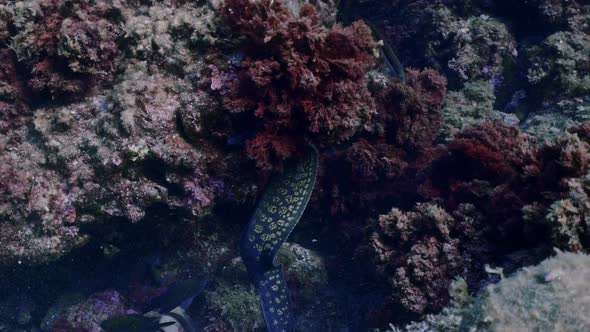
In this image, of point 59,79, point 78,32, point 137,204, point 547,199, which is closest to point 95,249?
point 137,204

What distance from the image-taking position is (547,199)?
389 centimetres

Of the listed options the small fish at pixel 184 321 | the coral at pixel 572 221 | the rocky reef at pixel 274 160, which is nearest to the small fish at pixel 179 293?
the small fish at pixel 184 321

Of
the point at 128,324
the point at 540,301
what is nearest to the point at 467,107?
the point at 540,301

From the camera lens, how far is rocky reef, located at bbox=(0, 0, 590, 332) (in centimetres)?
431

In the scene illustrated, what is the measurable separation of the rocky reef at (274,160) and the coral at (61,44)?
20 millimetres

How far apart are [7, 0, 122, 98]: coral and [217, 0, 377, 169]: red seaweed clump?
1.73m

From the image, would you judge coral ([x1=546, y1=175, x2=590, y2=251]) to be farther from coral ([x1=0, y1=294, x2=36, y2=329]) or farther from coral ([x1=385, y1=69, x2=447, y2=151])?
coral ([x1=0, y1=294, x2=36, y2=329])

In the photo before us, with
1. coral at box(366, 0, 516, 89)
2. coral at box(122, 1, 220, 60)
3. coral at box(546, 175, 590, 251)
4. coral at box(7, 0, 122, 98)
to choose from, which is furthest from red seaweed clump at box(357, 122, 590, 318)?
coral at box(7, 0, 122, 98)

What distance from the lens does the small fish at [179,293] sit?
7.14m

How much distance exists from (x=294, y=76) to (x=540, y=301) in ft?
10.3

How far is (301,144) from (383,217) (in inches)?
58.5

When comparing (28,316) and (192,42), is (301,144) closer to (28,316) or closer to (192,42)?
(192,42)

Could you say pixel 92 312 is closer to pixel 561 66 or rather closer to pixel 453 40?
pixel 453 40

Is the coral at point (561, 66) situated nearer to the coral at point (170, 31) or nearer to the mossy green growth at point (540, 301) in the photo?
the mossy green growth at point (540, 301)
